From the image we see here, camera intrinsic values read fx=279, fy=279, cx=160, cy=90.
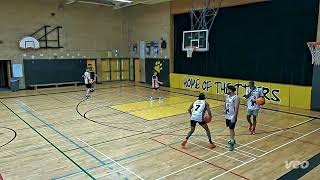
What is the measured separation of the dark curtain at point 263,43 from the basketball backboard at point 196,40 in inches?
36.5

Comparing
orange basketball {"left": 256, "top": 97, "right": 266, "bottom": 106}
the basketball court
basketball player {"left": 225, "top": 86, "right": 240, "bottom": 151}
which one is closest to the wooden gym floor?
the basketball court

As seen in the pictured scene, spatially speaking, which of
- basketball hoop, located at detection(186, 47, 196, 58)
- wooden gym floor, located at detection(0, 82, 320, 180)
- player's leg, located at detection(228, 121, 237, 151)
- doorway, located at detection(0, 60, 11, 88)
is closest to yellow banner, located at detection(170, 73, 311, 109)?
wooden gym floor, located at detection(0, 82, 320, 180)

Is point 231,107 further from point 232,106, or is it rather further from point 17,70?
point 17,70

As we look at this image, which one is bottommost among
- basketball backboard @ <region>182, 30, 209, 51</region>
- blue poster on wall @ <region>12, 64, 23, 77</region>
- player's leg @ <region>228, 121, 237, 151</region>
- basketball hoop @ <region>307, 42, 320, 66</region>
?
player's leg @ <region>228, 121, 237, 151</region>

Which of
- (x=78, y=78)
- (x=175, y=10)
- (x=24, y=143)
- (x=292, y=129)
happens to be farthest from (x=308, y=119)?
(x=78, y=78)

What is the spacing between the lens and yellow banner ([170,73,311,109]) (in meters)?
13.3

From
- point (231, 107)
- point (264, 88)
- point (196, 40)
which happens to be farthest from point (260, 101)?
point (196, 40)

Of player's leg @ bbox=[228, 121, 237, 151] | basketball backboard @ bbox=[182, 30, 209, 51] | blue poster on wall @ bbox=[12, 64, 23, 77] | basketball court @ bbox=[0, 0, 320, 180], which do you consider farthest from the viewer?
blue poster on wall @ bbox=[12, 64, 23, 77]

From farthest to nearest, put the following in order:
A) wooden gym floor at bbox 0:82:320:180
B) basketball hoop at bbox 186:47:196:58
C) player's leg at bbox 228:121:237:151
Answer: basketball hoop at bbox 186:47:196:58 → player's leg at bbox 228:121:237:151 → wooden gym floor at bbox 0:82:320:180

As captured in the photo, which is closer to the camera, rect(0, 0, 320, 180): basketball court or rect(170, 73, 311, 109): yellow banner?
rect(0, 0, 320, 180): basketball court

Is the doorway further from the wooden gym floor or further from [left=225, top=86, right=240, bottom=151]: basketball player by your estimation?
[left=225, top=86, right=240, bottom=151]: basketball player

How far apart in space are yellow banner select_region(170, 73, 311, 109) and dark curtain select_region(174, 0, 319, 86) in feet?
2.07
